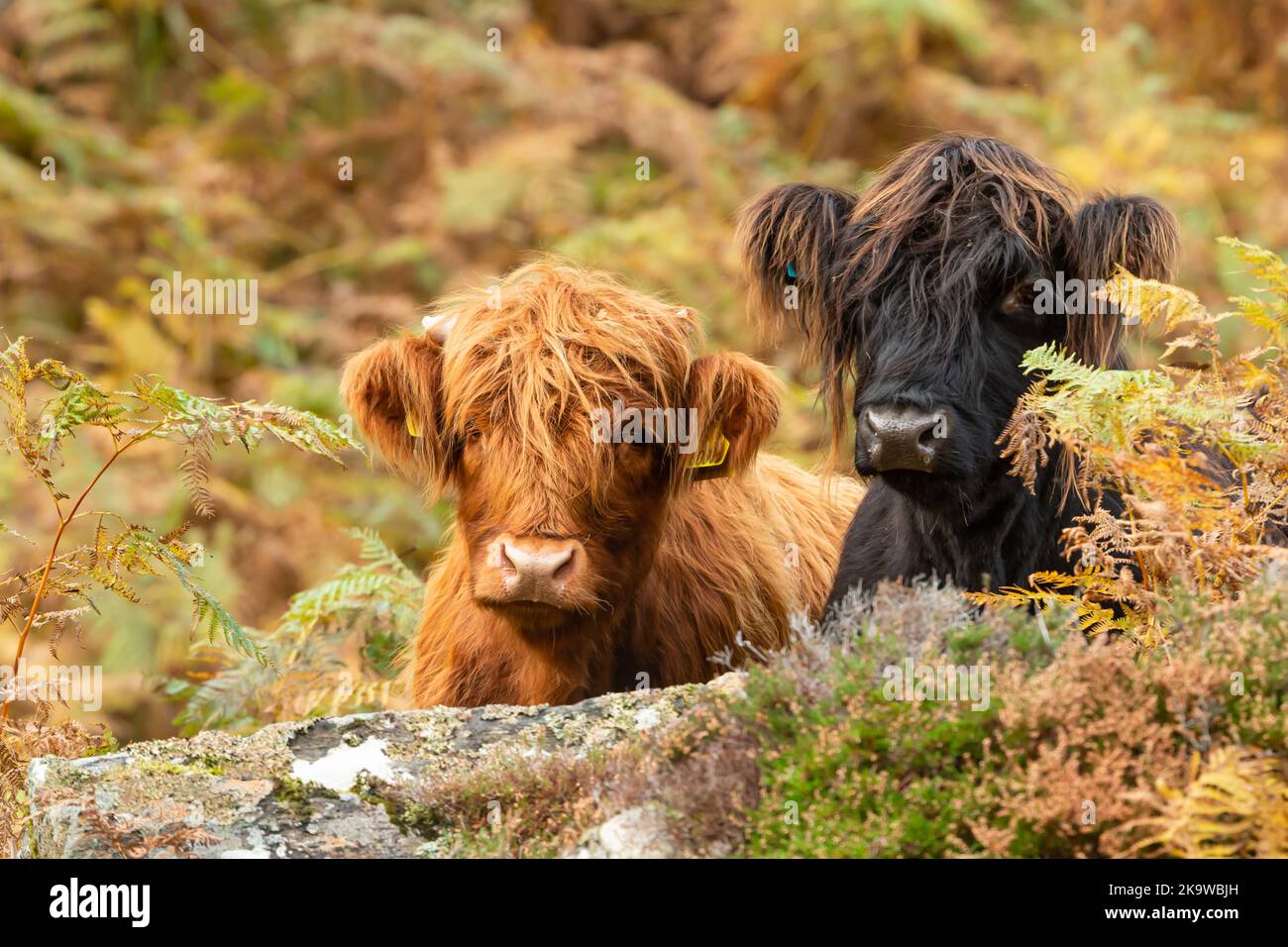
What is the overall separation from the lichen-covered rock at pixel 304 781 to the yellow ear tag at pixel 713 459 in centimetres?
127

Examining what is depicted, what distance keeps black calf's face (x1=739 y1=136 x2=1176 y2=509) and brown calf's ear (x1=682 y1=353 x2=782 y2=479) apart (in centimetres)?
32

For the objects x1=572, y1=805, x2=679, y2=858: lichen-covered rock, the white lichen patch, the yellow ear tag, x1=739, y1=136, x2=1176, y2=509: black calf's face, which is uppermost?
x1=739, y1=136, x2=1176, y2=509: black calf's face

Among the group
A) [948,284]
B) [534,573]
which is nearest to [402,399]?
[534,573]

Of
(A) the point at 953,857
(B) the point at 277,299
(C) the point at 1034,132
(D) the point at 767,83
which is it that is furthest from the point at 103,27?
(A) the point at 953,857

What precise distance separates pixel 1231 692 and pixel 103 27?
43.5ft

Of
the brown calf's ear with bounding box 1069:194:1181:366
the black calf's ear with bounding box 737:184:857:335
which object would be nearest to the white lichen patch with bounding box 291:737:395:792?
the black calf's ear with bounding box 737:184:857:335

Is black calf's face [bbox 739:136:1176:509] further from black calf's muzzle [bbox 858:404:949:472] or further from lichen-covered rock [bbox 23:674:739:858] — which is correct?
lichen-covered rock [bbox 23:674:739:858]

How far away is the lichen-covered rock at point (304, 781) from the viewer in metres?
3.61

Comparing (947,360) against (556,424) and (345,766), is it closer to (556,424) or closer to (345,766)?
(556,424)

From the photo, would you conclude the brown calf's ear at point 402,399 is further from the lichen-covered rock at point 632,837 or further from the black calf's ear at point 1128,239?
the black calf's ear at point 1128,239

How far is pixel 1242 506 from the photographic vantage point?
420 centimetres

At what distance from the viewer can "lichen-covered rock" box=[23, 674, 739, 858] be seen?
11.9 feet

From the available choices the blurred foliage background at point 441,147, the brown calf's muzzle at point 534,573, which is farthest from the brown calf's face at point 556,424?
the blurred foliage background at point 441,147
